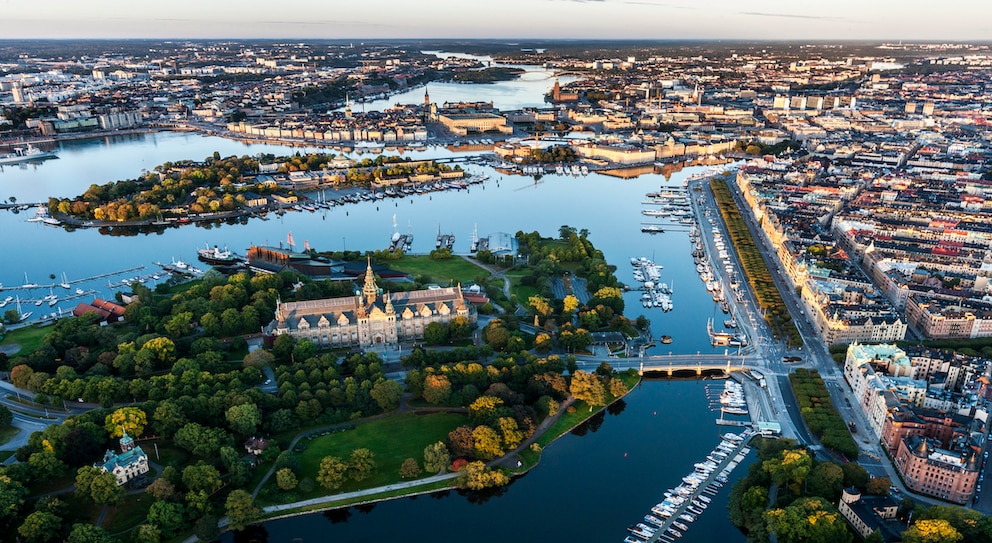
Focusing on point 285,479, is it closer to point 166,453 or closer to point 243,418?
point 243,418

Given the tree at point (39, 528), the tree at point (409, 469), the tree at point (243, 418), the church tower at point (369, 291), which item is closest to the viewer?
the tree at point (39, 528)

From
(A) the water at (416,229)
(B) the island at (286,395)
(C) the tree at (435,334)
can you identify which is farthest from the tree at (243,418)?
(A) the water at (416,229)

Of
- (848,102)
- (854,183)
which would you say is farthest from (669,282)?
(848,102)

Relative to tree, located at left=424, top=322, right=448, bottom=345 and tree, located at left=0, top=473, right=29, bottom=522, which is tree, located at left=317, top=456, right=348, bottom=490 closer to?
tree, located at left=0, top=473, right=29, bottom=522

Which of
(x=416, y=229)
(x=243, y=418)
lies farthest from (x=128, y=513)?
(x=416, y=229)

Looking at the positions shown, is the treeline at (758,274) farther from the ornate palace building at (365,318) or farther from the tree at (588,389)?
the ornate palace building at (365,318)

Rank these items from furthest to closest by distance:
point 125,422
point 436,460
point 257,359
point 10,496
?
point 257,359, point 125,422, point 436,460, point 10,496

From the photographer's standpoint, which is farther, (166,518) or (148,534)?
(166,518)
